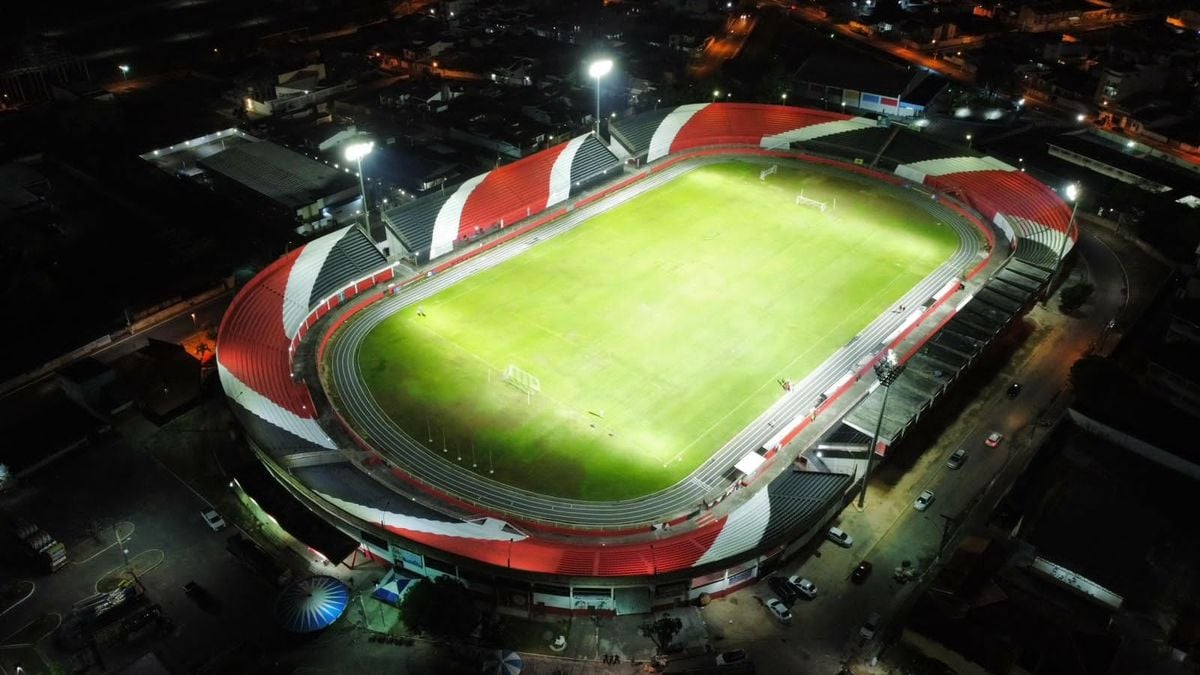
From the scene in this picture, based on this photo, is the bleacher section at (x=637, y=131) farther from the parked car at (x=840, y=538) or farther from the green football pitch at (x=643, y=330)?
the parked car at (x=840, y=538)

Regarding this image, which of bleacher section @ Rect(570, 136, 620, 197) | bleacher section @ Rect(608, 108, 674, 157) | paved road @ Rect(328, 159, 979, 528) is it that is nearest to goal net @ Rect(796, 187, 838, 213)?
paved road @ Rect(328, 159, 979, 528)

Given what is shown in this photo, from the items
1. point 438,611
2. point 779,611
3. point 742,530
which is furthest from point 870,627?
point 438,611

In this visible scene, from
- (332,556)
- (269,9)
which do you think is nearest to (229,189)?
(332,556)

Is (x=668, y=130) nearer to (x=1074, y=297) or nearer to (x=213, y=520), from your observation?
(x=1074, y=297)

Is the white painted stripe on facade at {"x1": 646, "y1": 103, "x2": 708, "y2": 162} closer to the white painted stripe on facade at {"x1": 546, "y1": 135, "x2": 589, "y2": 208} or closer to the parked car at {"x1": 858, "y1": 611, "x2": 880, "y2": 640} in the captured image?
the white painted stripe on facade at {"x1": 546, "y1": 135, "x2": 589, "y2": 208}

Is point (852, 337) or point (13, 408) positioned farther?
point (852, 337)

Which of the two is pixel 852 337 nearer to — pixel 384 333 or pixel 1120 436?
pixel 1120 436
